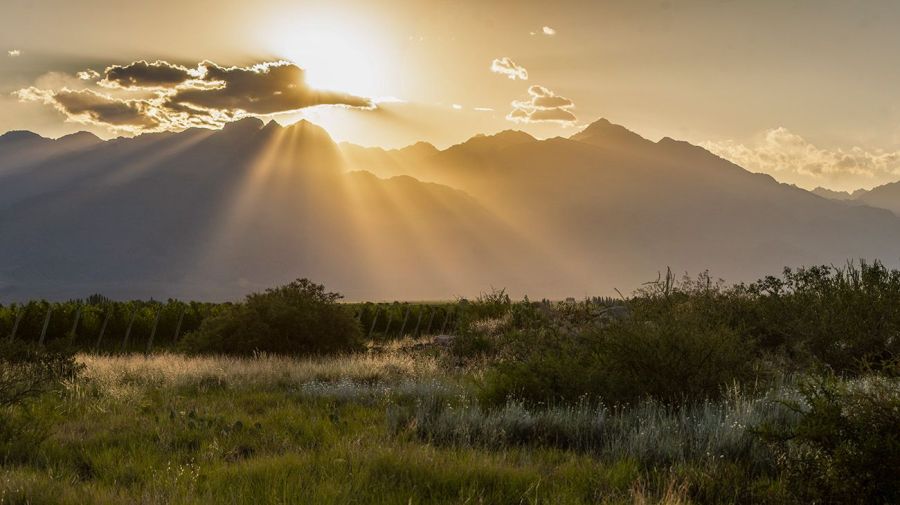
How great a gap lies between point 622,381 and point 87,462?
735 centimetres

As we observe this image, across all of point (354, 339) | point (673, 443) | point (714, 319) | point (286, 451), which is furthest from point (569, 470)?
point (354, 339)

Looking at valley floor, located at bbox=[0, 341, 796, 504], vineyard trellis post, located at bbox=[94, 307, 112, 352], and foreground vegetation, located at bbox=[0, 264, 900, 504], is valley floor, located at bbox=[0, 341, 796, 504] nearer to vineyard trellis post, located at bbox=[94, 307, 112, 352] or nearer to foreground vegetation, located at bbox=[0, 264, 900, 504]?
foreground vegetation, located at bbox=[0, 264, 900, 504]

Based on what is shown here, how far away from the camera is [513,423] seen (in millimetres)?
9406

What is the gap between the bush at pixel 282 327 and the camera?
23031 mm

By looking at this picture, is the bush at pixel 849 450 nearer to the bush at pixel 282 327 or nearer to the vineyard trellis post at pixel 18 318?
the bush at pixel 282 327

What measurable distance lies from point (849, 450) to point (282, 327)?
19.2 meters

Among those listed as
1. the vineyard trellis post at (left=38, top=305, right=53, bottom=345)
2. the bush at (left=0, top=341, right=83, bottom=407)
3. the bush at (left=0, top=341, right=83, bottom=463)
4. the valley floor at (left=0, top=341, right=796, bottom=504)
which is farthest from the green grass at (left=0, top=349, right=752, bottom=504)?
the vineyard trellis post at (left=38, top=305, right=53, bottom=345)

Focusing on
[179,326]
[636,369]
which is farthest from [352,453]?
[179,326]

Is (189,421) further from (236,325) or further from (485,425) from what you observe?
(236,325)

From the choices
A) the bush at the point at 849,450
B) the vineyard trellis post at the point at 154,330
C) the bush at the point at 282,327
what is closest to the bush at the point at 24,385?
the bush at the point at 282,327

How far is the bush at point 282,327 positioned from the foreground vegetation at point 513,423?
137 inches

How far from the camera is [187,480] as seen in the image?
6945mm

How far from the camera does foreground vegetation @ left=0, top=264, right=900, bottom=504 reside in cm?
640

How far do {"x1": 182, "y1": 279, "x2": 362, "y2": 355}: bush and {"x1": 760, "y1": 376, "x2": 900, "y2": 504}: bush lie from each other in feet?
60.1
